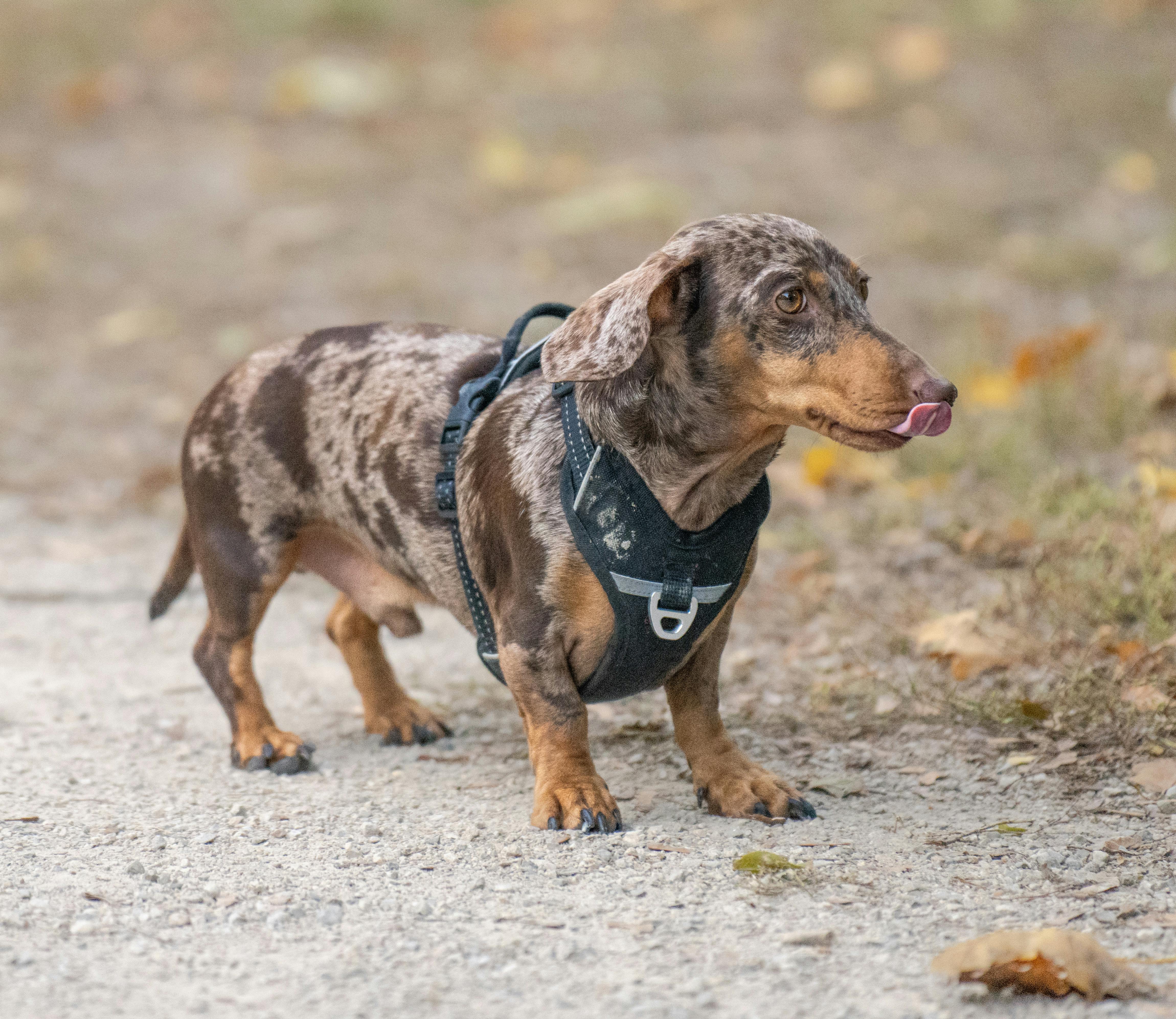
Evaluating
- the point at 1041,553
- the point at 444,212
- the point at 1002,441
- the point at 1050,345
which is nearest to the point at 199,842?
the point at 1041,553

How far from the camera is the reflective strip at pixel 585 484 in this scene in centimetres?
323

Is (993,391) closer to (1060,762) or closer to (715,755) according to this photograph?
(1060,762)

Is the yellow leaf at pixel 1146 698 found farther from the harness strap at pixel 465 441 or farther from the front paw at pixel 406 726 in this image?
the front paw at pixel 406 726

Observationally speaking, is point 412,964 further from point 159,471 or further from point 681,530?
point 159,471

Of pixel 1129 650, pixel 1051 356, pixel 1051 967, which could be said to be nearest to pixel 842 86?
pixel 1051 356

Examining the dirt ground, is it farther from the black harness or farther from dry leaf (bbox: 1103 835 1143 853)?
the black harness

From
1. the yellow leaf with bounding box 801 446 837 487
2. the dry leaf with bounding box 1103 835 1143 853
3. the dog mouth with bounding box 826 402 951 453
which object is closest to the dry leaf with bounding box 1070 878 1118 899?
the dry leaf with bounding box 1103 835 1143 853

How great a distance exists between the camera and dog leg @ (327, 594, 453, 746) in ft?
14.1

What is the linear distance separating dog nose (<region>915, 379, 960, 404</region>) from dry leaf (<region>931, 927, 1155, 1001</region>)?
1.07m

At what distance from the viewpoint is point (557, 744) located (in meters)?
3.44

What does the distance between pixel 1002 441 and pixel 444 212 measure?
5356 mm

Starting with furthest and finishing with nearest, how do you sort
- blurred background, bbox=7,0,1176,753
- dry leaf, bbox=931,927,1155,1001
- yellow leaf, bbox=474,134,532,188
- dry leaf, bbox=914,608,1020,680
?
yellow leaf, bbox=474,134,532,188 < blurred background, bbox=7,0,1176,753 < dry leaf, bbox=914,608,1020,680 < dry leaf, bbox=931,927,1155,1001

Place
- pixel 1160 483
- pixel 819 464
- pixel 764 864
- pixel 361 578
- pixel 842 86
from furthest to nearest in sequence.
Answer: pixel 842 86 < pixel 819 464 < pixel 1160 483 < pixel 361 578 < pixel 764 864

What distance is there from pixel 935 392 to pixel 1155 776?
1.23m
